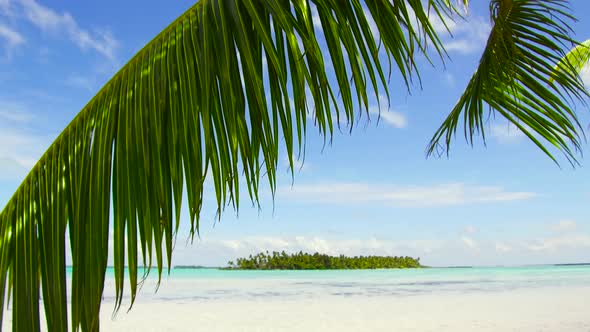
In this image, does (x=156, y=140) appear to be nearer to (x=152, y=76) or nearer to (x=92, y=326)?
(x=152, y=76)

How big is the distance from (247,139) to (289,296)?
14.1 metres

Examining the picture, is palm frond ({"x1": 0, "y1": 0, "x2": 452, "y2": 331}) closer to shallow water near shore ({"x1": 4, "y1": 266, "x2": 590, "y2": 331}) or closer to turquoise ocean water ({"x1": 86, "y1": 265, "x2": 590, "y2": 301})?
shallow water near shore ({"x1": 4, "y1": 266, "x2": 590, "y2": 331})

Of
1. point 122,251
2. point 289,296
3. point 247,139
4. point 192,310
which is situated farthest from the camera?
point 289,296

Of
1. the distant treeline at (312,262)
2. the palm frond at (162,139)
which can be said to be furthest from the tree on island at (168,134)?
the distant treeline at (312,262)

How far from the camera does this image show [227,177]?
0.94 metres

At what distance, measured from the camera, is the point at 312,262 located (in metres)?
38.8

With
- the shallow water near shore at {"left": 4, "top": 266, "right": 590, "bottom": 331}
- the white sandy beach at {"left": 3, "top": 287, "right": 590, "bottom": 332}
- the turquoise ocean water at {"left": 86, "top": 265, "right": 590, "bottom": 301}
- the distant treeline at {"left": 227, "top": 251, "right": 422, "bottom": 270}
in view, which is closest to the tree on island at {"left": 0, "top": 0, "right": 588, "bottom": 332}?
the shallow water near shore at {"left": 4, "top": 266, "right": 590, "bottom": 331}

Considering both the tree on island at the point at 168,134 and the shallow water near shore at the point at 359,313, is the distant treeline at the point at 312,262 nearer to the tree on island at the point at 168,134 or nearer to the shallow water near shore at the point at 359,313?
the shallow water near shore at the point at 359,313

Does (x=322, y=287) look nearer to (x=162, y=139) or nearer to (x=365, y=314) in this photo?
(x=365, y=314)

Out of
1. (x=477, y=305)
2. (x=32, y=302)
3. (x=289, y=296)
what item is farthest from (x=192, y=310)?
(x=32, y=302)

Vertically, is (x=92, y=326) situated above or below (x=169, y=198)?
below

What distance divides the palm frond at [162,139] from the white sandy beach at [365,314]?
25.3ft

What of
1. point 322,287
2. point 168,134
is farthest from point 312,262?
point 168,134

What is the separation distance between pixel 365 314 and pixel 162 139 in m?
9.90
